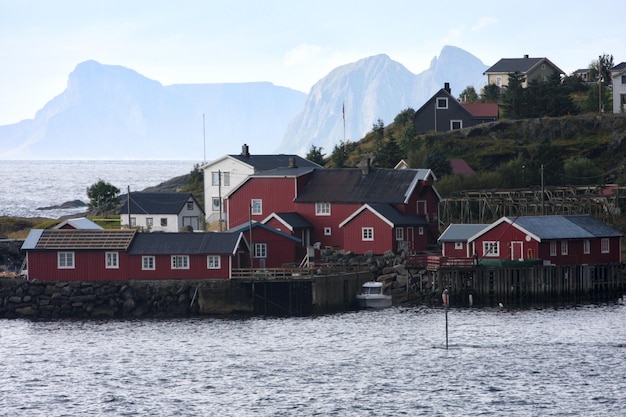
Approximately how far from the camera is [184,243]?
253 ft

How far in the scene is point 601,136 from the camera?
127438 mm

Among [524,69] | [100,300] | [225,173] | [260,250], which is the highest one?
[524,69]

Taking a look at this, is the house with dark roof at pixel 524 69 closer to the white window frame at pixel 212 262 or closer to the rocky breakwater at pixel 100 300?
the white window frame at pixel 212 262

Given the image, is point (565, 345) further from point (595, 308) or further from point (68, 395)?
point (68, 395)

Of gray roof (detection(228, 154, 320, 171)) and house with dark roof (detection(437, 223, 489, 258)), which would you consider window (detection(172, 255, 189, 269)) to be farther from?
gray roof (detection(228, 154, 320, 171))

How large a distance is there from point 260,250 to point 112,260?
9810 mm

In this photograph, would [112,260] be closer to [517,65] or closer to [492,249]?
[492,249]

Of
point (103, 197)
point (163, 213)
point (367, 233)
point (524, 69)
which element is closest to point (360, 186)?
point (367, 233)

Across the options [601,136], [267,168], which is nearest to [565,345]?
[267,168]

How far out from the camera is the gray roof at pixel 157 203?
103 m

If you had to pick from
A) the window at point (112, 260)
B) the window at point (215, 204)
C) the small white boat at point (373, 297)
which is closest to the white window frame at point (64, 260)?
the window at point (112, 260)

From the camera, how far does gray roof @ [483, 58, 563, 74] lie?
157m

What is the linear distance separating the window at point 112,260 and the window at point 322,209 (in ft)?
63.7

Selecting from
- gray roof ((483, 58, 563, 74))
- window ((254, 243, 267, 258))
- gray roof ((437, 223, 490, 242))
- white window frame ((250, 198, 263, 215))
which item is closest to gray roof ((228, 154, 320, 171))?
white window frame ((250, 198, 263, 215))
